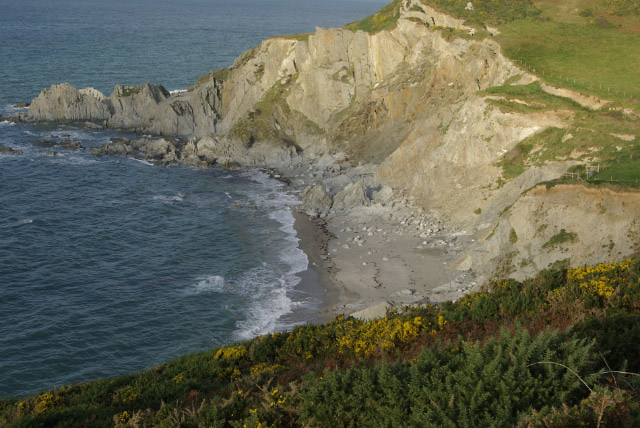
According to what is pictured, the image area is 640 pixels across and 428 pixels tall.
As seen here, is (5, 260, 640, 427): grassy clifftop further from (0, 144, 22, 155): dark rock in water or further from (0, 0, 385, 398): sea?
(0, 144, 22, 155): dark rock in water

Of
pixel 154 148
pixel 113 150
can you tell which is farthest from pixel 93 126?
pixel 154 148

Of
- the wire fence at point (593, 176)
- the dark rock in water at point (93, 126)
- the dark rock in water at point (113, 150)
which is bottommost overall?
the dark rock in water at point (113, 150)

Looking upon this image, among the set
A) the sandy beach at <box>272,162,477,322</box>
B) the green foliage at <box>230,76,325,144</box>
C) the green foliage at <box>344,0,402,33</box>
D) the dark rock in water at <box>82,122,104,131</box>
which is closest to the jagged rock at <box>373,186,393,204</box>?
the sandy beach at <box>272,162,477,322</box>

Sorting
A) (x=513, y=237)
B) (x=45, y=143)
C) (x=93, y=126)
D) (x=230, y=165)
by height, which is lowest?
(x=230, y=165)

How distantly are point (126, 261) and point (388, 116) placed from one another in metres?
32.6

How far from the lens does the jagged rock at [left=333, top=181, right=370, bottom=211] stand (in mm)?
50963

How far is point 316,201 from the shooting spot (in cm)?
5256

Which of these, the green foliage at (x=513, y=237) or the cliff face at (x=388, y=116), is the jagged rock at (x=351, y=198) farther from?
the green foliage at (x=513, y=237)

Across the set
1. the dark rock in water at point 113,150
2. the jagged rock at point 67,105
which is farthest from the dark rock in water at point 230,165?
the jagged rock at point 67,105

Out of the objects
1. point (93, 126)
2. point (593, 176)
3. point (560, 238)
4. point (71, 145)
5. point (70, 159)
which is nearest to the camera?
point (560, 238)

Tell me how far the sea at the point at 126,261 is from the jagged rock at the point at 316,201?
84.3 inches

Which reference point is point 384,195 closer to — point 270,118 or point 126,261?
point 126,261

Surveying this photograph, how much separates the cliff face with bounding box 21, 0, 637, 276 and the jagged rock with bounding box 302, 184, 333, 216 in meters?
5.60

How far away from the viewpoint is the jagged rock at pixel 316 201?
51781mm
